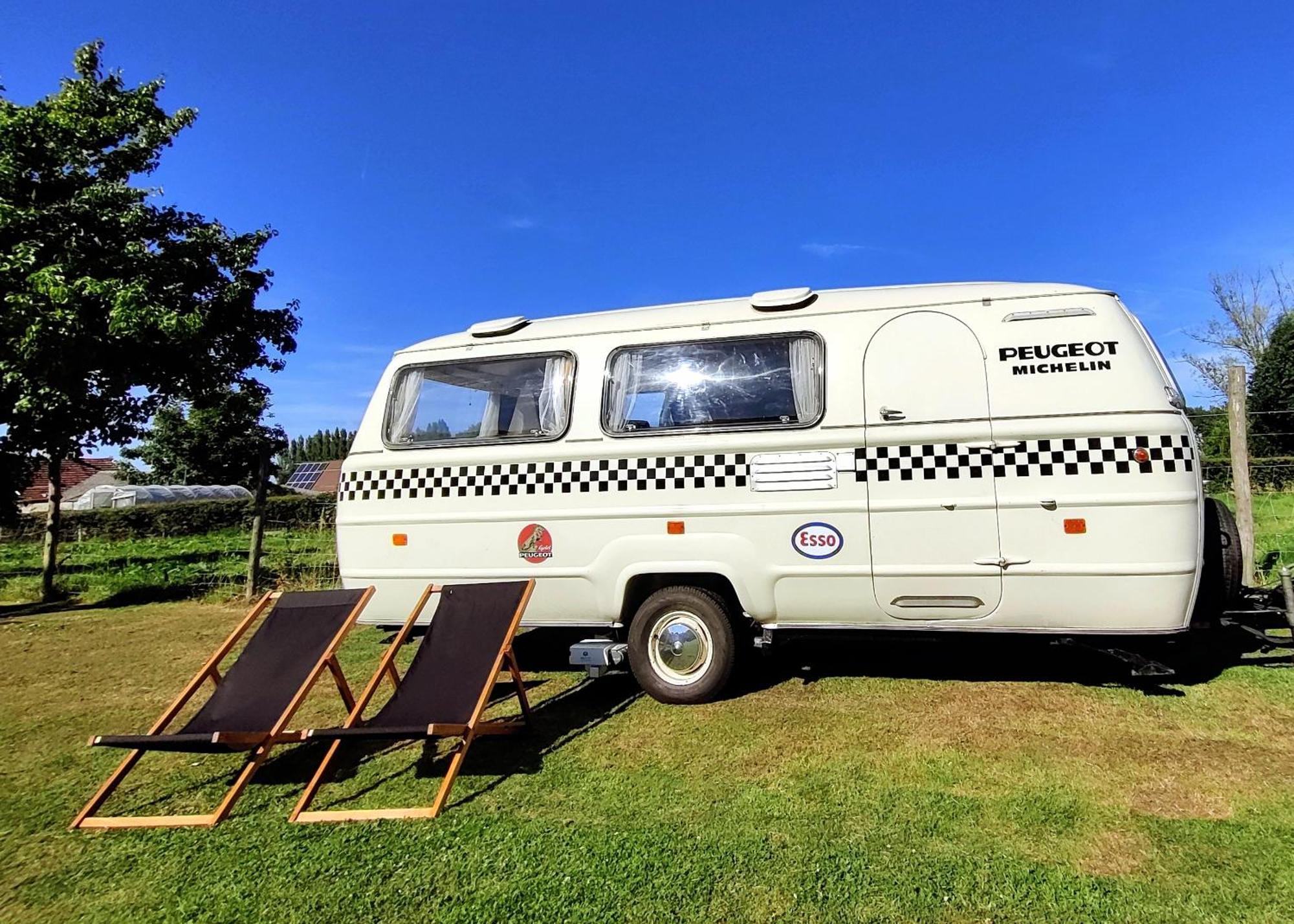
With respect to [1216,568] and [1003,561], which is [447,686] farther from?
[1216,568]

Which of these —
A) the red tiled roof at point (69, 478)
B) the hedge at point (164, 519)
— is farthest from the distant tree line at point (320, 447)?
the hedge at point (164, 519)

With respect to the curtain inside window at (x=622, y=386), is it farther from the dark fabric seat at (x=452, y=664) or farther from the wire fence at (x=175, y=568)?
the wire fence at (x=175, y=568)

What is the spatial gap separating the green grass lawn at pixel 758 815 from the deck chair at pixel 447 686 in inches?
5.7

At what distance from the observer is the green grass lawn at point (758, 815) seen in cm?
267

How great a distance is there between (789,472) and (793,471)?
0.08ft

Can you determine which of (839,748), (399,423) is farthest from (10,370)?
(839,748)

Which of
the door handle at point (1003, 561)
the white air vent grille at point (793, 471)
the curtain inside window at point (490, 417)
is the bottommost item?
the door handle at point (1003, 561)

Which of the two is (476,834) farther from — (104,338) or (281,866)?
(104,338)

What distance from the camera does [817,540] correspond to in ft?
14.9

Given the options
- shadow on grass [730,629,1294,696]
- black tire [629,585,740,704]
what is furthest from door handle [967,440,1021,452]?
black tire [629,585,740,704]

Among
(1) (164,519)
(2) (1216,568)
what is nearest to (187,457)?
(1) (164,519)

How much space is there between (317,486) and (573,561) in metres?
50.0

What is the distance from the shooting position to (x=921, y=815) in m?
3.21

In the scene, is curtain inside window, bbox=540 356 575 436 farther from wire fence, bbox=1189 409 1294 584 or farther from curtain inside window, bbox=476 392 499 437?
wire fence, bbox=1189 409 1294 584
